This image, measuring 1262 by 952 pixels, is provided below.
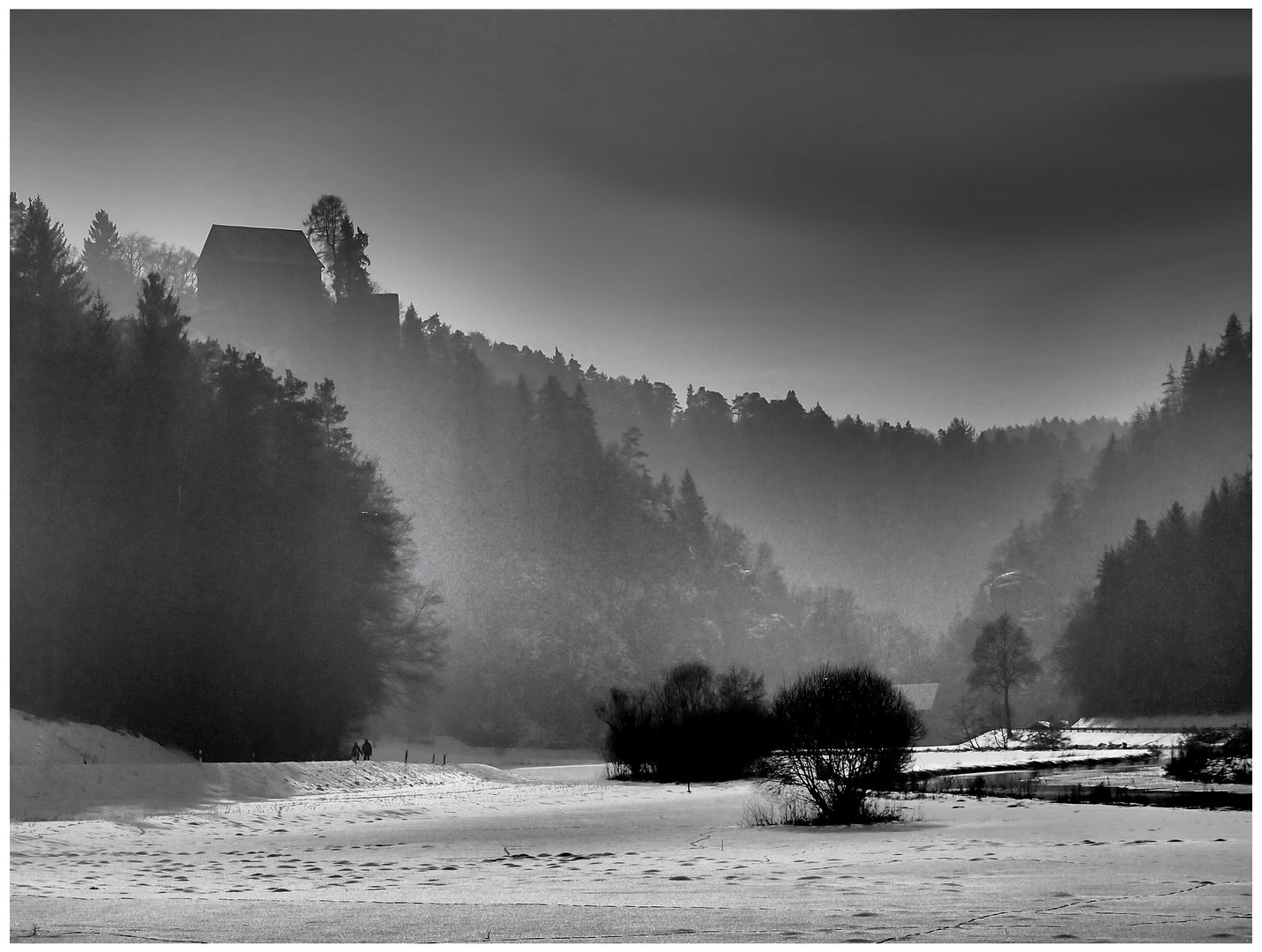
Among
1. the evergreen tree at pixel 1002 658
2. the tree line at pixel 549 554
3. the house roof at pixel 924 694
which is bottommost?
the house roof at pixel 924 694

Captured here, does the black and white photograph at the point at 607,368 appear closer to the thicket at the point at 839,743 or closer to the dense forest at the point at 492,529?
the thicket at the point at 839,743

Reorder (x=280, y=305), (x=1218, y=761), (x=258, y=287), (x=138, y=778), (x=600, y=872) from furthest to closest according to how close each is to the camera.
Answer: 1. (x=280, y=305)
2. (x=258, y=287)
3. (x=1218, y=761)
4. (x=138, y=778)
5. (x=600, y=872)

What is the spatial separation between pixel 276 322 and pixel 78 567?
40128 mm

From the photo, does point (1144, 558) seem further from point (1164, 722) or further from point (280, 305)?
point (280, 305)

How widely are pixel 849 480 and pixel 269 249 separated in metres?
55.1

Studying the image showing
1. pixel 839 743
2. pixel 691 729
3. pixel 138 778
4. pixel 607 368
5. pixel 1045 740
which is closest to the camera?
pixel 839 743

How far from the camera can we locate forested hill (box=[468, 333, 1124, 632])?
8231 cm

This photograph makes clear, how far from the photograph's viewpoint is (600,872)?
1070 centimetres

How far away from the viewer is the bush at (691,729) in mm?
27531

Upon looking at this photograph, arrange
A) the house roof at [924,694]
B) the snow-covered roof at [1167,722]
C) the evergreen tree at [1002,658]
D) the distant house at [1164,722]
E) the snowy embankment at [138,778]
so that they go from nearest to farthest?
the snowy embankment at [138,778]
the snow-covered roof at [1167,722]
the distant house at [1164,722]
the evergreen tree at [1002,658]
the house roof at [924,694]

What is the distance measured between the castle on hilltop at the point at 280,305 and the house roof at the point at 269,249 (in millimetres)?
45

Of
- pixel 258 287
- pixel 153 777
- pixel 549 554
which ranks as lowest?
pixel 153 777

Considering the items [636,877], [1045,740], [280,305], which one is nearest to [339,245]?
[280,305]

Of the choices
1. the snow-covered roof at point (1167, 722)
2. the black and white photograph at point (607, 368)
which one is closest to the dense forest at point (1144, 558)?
the snow-covered roof at point (1167, 722)
